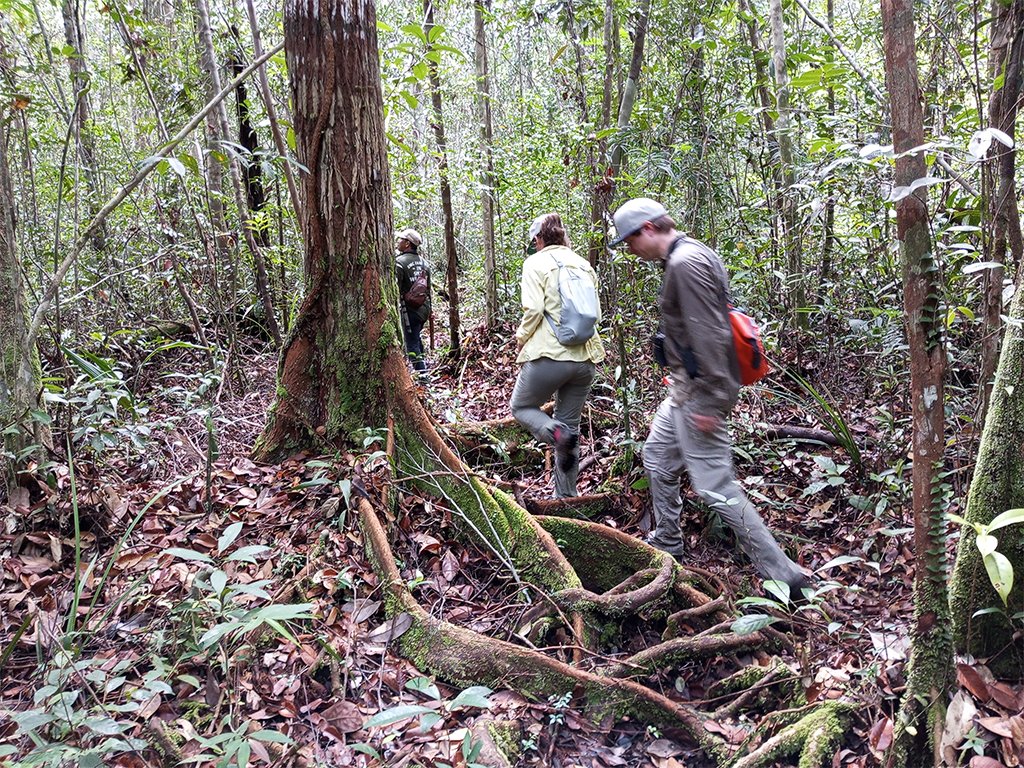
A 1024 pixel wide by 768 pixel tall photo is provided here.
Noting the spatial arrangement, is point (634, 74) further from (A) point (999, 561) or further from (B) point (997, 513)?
(A) point (999, 561)

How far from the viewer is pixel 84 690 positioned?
108 inches

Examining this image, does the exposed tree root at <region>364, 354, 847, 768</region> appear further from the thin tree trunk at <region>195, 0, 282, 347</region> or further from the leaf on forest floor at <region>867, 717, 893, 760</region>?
the thin tree trunk at <region>195, 0, 282, 347</region>

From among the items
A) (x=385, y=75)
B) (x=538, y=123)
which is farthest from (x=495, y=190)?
(x=385, y=75)

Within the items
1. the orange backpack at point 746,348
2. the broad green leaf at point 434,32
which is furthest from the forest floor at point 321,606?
the broad green leaf at point 434,32

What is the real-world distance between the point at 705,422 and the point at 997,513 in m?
1.50

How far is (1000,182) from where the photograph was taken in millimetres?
3244

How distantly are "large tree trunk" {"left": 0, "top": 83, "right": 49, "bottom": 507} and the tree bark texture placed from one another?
50.7 inches

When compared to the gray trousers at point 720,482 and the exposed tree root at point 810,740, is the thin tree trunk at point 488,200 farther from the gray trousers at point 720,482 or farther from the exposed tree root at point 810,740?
the exposed tree root at point 810,740

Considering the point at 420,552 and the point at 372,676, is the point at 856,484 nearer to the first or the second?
the point at 420,552

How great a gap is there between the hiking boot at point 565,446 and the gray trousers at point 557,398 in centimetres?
2

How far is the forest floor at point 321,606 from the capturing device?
2.56m

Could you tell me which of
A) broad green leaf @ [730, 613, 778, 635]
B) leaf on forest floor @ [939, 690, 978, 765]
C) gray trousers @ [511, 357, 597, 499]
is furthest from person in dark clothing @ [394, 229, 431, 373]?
leaf on forest floor @ [939, 690, 978, 765]

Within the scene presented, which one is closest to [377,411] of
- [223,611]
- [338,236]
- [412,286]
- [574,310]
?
[338,236]

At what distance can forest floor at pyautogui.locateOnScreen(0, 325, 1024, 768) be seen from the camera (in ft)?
8.40
